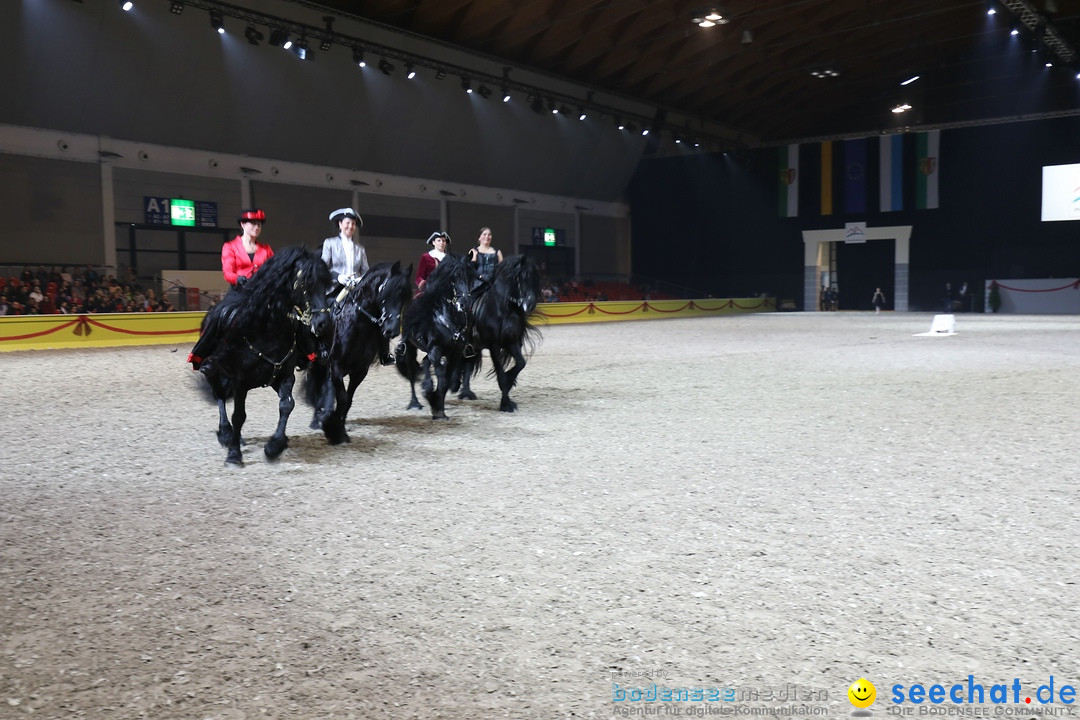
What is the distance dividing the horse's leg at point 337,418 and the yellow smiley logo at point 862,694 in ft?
15.7

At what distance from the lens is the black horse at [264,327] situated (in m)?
5.52

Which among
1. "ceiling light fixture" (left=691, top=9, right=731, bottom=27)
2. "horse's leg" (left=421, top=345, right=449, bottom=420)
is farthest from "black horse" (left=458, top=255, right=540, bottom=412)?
"ceiling light fixture" (left=691, top=9, right=731, bottom=27)

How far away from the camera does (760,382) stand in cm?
1016

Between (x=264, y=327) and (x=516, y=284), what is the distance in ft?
10.1

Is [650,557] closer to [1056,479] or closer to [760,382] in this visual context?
[1056,479]

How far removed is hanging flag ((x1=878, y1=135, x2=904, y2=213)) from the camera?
35.9 metres

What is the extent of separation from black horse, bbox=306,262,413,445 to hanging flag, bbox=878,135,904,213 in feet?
116

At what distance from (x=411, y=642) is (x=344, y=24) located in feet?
88.3

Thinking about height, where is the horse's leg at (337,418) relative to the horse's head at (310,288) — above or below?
below

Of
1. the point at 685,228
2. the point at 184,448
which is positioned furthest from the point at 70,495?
the point at 685,228

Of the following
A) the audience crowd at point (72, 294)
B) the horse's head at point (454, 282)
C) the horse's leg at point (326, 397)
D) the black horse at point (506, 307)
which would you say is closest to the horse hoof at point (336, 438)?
the horse's leg at point (326, 397)

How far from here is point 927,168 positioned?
3534cm

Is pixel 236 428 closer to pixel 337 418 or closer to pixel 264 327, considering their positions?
pixel 264 327

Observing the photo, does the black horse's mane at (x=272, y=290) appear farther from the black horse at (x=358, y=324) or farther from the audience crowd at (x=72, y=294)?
the audience crowd at (x=72, y=294)
